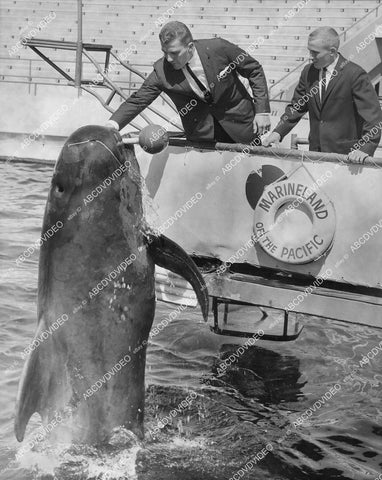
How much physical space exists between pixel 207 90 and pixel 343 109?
3.63 feet

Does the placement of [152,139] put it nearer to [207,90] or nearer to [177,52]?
[177,52]

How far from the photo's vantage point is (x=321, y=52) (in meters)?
6.52

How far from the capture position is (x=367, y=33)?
77.5 ft

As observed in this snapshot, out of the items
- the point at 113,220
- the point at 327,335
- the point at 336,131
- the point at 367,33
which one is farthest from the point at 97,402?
the point at 367,33

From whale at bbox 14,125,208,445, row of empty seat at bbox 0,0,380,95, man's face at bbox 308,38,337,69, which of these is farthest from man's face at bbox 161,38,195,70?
row of empty seat at bbox 0,0,380,95

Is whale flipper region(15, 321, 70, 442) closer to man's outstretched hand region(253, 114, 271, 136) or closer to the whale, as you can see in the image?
the whale

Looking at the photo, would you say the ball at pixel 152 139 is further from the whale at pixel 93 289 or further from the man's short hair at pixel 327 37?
the man's short hair at pixel 327 37

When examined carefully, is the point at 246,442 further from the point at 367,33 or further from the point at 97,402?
the point at 367,33

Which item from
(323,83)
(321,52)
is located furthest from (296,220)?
(321,52)

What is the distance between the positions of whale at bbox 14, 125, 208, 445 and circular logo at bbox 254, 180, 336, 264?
5.12 feet

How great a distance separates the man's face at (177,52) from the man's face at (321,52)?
948 mm

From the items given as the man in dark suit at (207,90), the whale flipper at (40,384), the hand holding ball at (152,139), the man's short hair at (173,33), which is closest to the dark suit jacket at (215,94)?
the man in dark suit at (207,90)

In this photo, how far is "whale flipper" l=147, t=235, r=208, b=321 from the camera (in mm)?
4676

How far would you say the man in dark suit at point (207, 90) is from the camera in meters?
6.50
